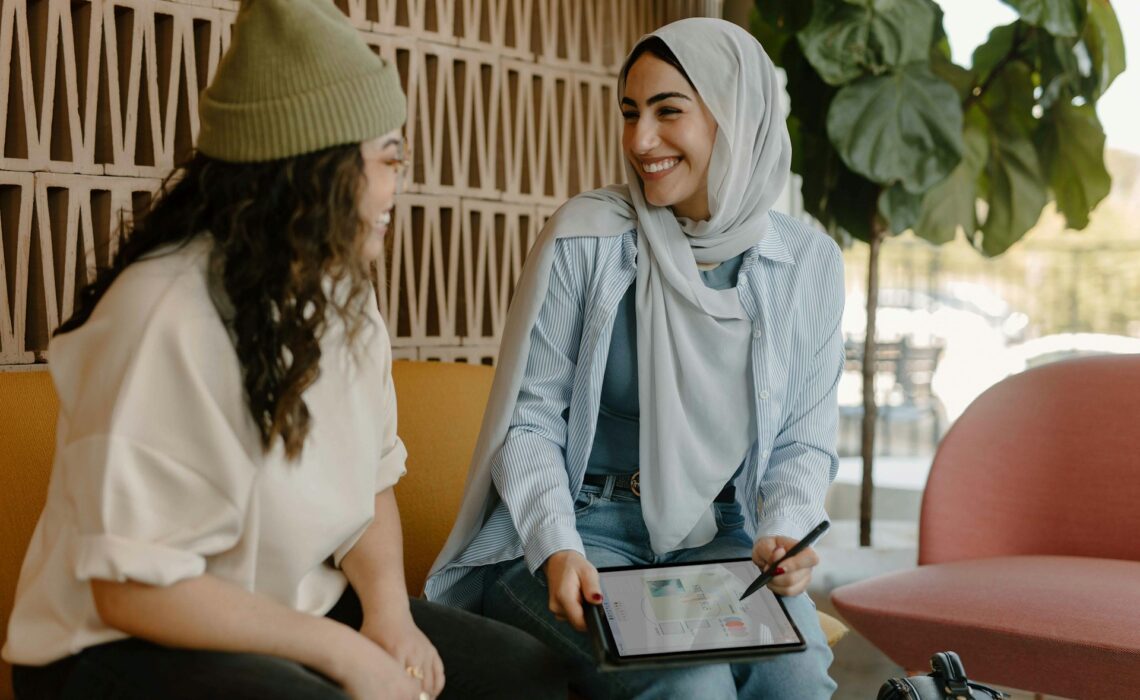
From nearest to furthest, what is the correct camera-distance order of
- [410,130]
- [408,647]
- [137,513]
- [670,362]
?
[137,513]
[408,647]
[670,362]
[410,130]

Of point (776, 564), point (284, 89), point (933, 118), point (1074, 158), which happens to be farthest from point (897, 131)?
point (284, 89)

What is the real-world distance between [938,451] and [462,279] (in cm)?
126

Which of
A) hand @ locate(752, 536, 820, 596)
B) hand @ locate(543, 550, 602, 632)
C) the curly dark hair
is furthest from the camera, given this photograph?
hand @ locate(752, 536, 820, 596)

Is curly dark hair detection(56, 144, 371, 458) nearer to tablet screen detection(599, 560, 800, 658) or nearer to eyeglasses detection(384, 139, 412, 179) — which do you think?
eyeglasses detection(384, 139, 412, 179)

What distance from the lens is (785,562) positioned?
5.21 ft

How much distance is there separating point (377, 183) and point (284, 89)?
16 centimetres

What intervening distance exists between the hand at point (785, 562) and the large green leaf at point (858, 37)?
168 centimetres

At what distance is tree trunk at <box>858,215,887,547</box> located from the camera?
3.26 meters

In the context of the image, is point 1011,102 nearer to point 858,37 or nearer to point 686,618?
point 858,37

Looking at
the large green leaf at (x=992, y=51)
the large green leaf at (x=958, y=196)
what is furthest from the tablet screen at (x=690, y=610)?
the large green leaf at (x=992, y=51)

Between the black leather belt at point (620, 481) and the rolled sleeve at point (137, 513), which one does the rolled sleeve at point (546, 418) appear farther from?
the rolled sleeve at point (137, 513)

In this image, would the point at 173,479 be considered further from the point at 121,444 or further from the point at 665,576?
the point at 665,576

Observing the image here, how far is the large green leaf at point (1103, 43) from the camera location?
10.2 feet

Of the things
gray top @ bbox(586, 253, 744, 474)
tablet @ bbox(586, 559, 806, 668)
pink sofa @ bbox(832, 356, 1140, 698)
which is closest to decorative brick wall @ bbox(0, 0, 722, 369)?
gray top @ bbox(586, 253, 744, 474)
